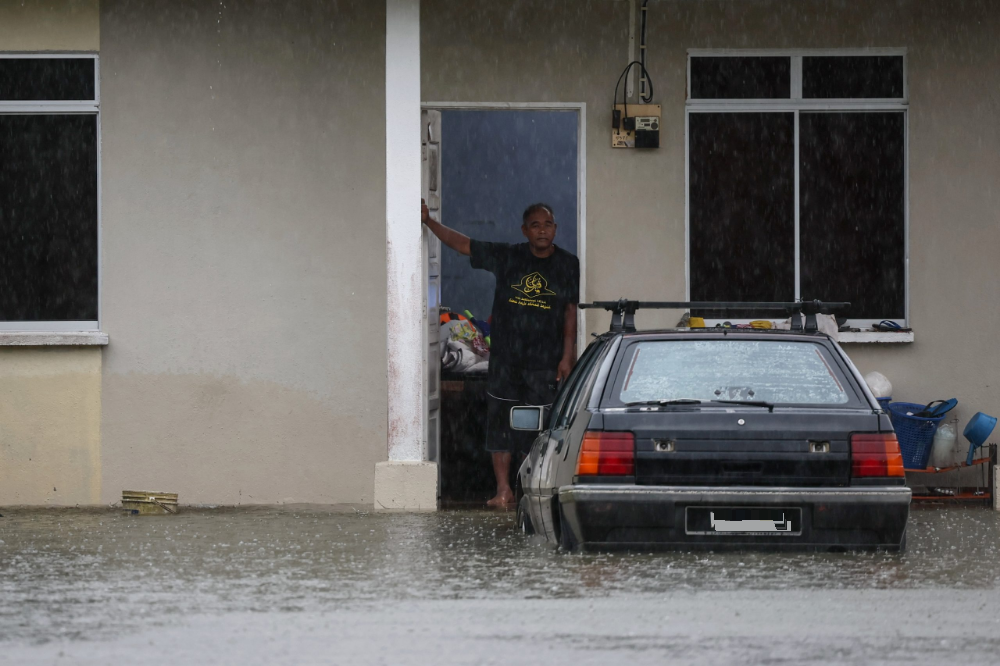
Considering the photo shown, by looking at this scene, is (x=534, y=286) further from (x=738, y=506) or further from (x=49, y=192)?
(x=738, y=506)

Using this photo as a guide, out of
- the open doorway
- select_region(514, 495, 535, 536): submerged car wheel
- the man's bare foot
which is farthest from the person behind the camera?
the open doorway

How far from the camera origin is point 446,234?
11.3 metres

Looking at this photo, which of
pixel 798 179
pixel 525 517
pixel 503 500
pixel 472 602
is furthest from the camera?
pixel 798 179

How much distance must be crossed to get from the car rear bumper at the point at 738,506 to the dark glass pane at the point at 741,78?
529 cm

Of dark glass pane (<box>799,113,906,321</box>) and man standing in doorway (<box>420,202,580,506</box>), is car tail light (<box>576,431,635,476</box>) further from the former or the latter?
dark glass pane (<box>799,113,906,321</box>)

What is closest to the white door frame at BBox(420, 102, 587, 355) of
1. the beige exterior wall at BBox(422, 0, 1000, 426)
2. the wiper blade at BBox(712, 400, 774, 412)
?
the beige exterior wall at BBox(422, 0, 1000, 426)

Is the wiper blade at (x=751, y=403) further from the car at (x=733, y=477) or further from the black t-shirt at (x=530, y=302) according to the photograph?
the black t-shirt at (x=530, y=302)

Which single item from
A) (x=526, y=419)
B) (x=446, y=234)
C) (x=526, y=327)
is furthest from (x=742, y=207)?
(x=526, y=419)

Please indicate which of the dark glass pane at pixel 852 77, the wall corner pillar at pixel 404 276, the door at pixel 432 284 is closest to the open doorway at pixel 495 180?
the door at pixel 432 284

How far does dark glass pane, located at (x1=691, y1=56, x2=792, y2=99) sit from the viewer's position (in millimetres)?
11367

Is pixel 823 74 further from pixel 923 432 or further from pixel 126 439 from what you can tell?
pixel 126 439

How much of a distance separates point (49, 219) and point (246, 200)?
1.59 meters

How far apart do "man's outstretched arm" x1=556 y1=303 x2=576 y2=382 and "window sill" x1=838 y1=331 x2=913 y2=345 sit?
204 cm

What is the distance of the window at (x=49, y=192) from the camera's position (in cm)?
1118
